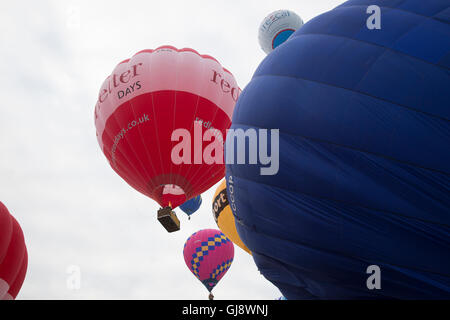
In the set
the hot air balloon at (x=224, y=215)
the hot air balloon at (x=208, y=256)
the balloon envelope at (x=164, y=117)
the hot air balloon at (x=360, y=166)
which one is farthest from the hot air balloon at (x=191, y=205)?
the hot air balloon at (x=360, y=166)

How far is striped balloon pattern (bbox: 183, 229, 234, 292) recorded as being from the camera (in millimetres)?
17016

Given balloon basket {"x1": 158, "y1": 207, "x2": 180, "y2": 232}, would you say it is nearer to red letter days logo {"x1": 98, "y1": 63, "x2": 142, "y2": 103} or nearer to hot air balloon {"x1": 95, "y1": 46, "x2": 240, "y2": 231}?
hot air balloon {"x1": 95, "y1": 46, "x2": 240, "y2": 231}

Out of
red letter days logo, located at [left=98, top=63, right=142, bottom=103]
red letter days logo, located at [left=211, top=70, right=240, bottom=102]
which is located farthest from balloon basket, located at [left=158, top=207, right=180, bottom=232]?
red letter days logo, located at [left=211, top=70, right=240, bottom=102]

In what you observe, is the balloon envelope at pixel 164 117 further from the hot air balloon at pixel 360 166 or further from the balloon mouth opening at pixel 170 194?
the hot air balloon at pixel 360 166

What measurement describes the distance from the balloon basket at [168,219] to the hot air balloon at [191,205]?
8851 millimetres

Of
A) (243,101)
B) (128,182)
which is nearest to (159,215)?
(128,182)

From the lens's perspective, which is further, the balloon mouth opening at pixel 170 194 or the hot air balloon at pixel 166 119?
the balloon mouth opening at pixel 170 194

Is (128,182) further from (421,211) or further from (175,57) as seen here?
(421,211)

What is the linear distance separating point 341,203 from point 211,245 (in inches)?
542

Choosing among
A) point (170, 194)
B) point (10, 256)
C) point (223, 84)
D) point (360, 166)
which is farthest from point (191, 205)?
point (360, 166)

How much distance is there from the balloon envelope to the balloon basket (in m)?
0.17

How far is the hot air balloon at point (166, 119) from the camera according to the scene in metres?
9.27

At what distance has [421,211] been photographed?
3.68m

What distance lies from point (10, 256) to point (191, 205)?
10588mm
